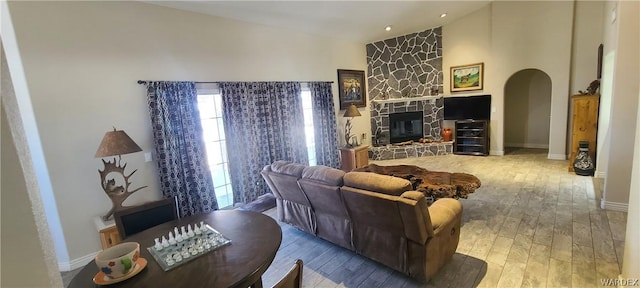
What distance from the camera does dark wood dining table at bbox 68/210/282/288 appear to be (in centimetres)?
147

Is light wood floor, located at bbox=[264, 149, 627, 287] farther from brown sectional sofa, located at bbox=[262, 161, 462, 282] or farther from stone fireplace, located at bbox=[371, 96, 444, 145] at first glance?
stone fireplace, located at bbox=[371, 96, 444, 145]

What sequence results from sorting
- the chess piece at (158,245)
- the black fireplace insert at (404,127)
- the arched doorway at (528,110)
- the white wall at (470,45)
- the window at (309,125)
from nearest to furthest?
the chess piece at (158,245), the window at (309,125), the white wall at (470,45), the arched doorway at (528,110), the black fireplace insert at (404,127)

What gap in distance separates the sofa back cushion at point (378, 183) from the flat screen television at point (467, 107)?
5599mm

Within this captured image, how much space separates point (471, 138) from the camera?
280 inches

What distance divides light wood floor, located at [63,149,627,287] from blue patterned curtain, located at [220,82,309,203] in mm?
738

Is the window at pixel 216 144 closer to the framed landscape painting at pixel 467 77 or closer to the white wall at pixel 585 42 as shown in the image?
the framed landscape painting at pixel 467 77

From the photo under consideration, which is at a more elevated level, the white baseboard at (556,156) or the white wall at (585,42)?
the white wall at (585,42)

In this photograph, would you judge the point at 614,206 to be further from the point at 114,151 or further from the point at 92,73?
the point at 92,73

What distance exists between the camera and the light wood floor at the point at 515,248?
2.47 metres

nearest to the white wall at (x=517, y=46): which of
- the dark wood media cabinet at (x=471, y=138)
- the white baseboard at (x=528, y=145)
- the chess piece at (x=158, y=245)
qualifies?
the dark wood media cabinet at (x=471, y=138)

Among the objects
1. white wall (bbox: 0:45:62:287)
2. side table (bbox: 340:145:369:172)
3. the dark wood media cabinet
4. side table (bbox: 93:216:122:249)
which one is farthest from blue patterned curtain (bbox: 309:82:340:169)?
white wall (bbox: 0:45:62:287)

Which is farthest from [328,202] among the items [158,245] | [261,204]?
[261,204]

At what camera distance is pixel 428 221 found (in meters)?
2.22

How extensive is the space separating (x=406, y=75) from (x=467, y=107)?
1.77 meters
